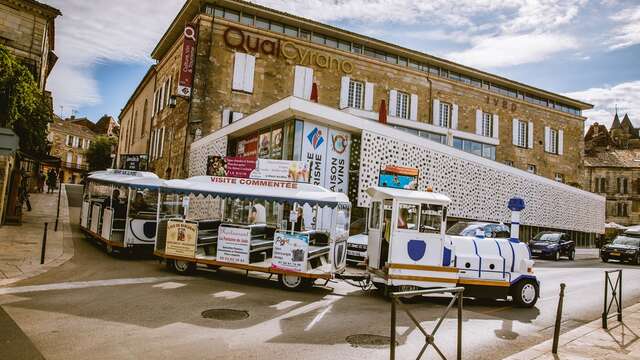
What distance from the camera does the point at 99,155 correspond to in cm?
6106

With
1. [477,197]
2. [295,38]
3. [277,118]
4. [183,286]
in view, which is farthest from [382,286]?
[295,38]

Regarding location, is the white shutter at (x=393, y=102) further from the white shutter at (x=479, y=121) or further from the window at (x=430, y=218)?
the window at (x=430, y=218)

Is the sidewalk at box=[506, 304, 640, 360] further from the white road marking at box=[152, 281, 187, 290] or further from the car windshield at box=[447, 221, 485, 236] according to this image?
the car windshield at box=[447, 221, 485, 236]

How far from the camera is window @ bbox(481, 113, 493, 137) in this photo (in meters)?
34.7

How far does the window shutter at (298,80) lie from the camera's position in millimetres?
26500

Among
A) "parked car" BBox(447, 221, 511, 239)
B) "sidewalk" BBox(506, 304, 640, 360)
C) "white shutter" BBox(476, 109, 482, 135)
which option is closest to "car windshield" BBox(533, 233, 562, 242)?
"parked car" BBox(447, 221, 511, 239)

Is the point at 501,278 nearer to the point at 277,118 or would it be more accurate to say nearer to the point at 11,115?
the point at 277,118

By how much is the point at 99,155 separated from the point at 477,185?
55108 mm

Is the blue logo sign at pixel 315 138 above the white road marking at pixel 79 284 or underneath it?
above

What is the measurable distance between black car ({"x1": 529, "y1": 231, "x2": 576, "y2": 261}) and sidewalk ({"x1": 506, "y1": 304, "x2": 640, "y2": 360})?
1486cm

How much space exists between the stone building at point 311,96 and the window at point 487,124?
0.27 ft

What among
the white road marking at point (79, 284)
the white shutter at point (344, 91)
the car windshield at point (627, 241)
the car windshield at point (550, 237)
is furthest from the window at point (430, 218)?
the car windshield at point (627, 241)

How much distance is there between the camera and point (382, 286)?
Answer: 1009 centimetres

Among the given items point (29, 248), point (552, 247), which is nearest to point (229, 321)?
point (29, 248)
